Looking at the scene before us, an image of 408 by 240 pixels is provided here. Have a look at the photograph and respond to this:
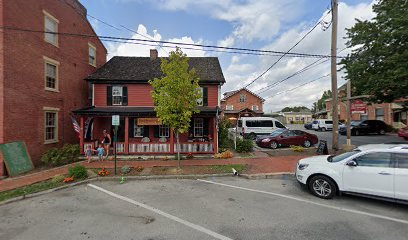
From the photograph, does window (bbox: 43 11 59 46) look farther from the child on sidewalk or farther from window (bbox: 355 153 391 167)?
window (bbox: 355 153 391 167)

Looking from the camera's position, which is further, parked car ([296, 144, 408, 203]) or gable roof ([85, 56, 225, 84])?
gable roof ([85, 56, 225, 84])

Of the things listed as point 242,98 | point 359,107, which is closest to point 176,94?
point 359,107

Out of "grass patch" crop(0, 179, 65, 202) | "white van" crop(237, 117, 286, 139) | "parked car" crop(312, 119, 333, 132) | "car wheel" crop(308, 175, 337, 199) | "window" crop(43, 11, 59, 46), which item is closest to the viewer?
"car wheel" crop(308, 175, 337, 199)

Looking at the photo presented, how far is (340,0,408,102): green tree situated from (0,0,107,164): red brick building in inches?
738

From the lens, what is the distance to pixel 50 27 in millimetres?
12484

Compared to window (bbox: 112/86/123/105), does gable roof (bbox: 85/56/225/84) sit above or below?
above

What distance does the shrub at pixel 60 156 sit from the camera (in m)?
10.7

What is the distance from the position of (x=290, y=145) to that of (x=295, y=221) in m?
11.0

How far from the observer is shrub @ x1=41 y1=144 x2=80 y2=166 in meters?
10.7

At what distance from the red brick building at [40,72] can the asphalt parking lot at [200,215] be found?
6178mm

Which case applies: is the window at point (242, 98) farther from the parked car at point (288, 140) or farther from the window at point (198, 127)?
the window at point (198, 127)

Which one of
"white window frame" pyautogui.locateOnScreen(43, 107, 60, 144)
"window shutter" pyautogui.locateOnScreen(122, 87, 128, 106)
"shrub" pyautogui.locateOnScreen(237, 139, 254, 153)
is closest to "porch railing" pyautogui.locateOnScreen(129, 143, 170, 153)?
"window shutter" pyautogui.locateOnScreen(122, 87, 128, 106)

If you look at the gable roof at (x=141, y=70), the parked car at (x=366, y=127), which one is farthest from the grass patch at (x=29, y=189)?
the parked car at (x=366, y=127)

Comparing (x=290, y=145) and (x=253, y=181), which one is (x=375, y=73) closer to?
(x=290, y=145)
